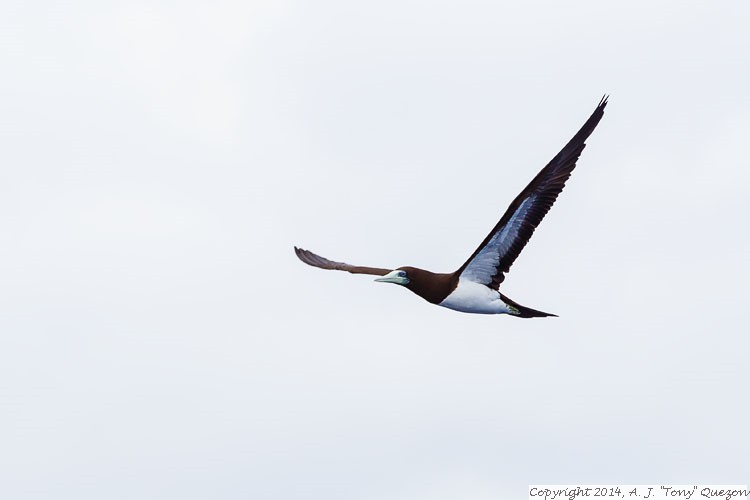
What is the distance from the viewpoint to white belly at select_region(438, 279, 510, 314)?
33469 mm

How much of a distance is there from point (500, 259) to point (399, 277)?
2564 mm

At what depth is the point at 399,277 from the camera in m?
33.7

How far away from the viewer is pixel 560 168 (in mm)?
31547

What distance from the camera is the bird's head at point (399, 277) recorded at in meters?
33.7

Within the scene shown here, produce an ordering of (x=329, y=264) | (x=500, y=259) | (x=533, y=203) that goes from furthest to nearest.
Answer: (x=329, y=264) < (x=500, y=259) < (x=533, y=203)

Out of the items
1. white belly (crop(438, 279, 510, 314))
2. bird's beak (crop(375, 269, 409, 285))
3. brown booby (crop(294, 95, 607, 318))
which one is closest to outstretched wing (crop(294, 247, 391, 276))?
brown booby (crop(294, 95, 607, 318))

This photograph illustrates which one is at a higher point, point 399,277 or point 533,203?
point 533,203

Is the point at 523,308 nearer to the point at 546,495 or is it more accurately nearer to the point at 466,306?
the point at 466,306

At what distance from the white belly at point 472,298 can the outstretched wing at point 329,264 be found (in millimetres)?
2526

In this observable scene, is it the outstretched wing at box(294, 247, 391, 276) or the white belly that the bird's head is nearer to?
the white belly

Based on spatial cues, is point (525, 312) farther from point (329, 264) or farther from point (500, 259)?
point (329, 264)

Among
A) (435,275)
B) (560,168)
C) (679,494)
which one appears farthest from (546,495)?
(560,168)

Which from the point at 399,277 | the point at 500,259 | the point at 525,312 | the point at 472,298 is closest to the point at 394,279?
the point at 399,277

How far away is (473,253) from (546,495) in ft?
21.0
